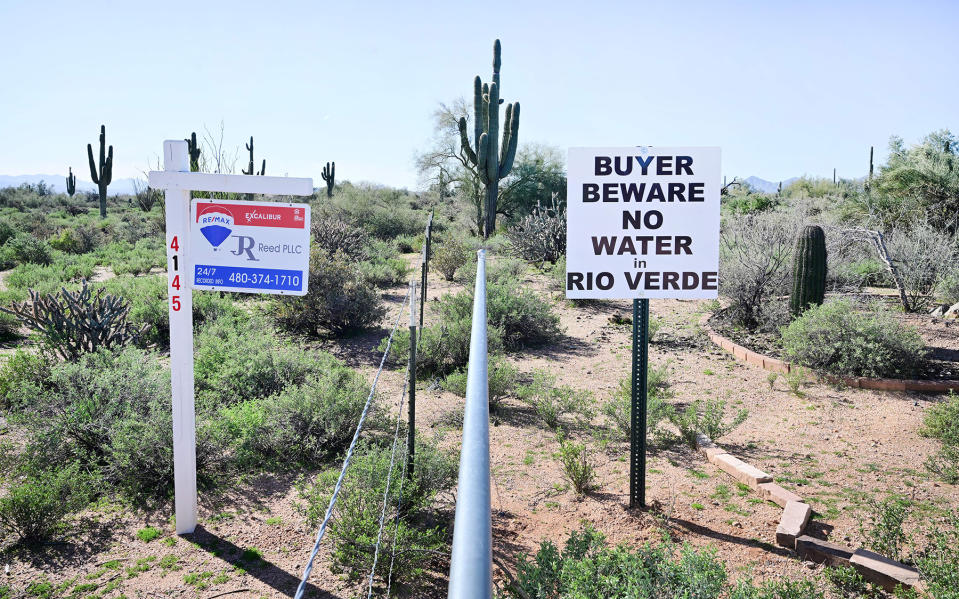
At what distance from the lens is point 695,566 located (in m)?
2.79

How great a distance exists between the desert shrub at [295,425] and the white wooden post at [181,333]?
1.06m

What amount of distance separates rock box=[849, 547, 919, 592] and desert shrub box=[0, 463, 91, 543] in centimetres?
529

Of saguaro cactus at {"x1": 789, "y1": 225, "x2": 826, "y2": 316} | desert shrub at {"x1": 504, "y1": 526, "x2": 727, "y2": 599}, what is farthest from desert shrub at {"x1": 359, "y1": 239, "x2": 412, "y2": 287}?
desert shrub at {"x1": 504, "y1": 526, "x2": 727, "y2": 599}

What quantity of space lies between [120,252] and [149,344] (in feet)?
45.1

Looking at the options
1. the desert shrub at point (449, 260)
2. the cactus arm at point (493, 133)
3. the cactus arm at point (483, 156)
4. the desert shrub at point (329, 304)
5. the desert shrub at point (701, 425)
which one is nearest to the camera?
the desert shrub at point (701, 425)

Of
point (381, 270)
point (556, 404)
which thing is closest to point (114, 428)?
point (556, 404)

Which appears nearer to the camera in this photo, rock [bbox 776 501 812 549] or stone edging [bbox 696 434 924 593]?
stone edging [bbox 696 434 924 593]

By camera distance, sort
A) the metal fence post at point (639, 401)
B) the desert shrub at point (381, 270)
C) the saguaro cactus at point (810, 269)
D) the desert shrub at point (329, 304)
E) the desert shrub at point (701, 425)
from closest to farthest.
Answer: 1. the metal fence post at point (639, 401)
2. the desert shrub at point (701, 425)
3. the saguaro cactus at point (810, 269)
4. the desert shrub at point (329, 304)
5. the desert shrub at point (381, 270)

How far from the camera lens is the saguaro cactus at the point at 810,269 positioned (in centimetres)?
1023

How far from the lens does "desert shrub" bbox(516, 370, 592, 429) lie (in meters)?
6.71

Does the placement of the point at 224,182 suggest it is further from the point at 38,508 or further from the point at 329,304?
the point at 329,304

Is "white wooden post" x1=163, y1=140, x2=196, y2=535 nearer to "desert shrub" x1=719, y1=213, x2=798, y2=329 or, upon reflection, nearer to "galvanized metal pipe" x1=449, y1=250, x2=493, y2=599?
"galvanized metal pipe" x1=449, y1=250, x2=493, y2=599

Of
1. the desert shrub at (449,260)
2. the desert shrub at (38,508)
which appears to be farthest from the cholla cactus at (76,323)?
the desert shrub at (449,260)

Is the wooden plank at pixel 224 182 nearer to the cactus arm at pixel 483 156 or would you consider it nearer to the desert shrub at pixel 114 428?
the desert shrub at pixel 114 428
